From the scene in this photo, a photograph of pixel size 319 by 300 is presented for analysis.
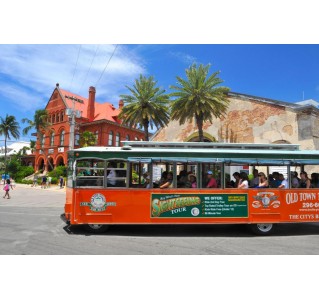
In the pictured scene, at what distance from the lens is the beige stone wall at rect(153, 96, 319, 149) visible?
20.3 metres

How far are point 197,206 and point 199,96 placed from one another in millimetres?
16864

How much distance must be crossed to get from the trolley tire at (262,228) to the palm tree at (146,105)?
20.3m

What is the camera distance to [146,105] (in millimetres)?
28328

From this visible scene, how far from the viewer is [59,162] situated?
4900cm

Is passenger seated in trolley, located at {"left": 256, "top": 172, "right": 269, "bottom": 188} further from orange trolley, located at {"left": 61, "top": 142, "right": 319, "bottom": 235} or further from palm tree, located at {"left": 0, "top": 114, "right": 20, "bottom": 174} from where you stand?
palm tree, located at {"left": 0, "top": 114, "right": 20, "bottom": 174}

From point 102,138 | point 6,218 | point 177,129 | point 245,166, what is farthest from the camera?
point 102,138

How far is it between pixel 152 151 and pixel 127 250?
10.7 ft

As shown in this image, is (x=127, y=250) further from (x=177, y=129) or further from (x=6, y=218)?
(x=177, y=129)

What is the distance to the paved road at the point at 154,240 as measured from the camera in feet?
22.7

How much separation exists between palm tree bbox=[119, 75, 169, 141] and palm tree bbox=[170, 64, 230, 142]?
131 inches

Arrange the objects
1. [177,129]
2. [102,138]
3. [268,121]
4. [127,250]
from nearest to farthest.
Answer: [127,250] → [268,121] → [177,129] → [102,138]

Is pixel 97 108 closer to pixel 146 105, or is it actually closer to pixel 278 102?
pixel 146 105

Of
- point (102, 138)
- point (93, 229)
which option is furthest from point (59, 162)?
point (93, 229)

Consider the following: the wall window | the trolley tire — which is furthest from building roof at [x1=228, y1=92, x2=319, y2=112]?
the wall window
